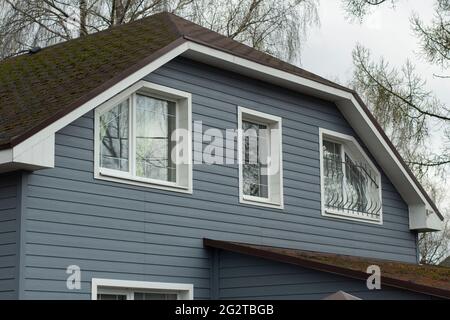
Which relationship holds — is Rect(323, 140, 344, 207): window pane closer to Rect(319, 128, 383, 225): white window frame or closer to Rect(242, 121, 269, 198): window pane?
Rect(319, 128, 383, 225): white window frame

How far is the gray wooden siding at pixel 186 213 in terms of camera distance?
1334 centimetres

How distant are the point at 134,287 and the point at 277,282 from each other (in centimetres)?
210

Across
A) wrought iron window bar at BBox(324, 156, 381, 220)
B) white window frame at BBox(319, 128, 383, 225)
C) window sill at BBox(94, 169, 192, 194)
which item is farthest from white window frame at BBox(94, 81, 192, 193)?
wrought iron window bar at BBox(324, 156, 381, 220)

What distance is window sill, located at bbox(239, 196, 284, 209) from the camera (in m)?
16.4

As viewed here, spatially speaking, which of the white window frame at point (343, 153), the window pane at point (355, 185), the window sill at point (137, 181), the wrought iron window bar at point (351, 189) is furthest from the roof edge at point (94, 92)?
the window pane at point (355, 185)

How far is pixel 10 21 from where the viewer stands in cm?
2659

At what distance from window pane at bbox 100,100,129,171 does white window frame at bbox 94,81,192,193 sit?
7cm

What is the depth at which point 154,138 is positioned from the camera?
15289 mm

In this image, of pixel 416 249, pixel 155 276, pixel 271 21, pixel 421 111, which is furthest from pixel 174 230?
pixel 271 21

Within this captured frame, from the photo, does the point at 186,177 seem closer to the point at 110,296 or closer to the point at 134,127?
the point at 134,127

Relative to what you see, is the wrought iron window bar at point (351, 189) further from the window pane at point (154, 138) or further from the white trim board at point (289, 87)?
the window pane at point (154, 138)

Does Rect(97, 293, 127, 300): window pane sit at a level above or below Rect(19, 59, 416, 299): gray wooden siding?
below

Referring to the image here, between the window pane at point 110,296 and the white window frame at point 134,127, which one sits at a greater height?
the white window frame at point 134,127

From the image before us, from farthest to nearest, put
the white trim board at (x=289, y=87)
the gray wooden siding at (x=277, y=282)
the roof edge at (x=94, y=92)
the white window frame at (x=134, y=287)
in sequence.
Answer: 1. the gray wooden siding at (x=277, y=282)
2. the white window frame at (x=134, y=287)
3. the white trim board at (x=289, y=87)
4. the roof edge at (x=94, y=92)
